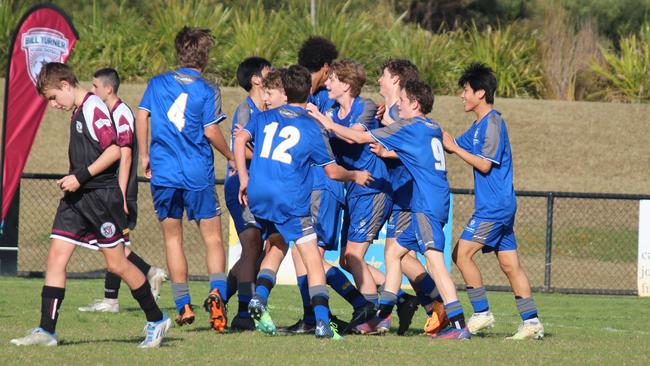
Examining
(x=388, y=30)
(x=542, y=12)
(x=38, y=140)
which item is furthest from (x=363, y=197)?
(x=542, y=12)

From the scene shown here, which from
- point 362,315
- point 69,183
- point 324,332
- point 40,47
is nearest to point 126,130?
point 69,183

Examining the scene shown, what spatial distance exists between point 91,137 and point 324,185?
215cm

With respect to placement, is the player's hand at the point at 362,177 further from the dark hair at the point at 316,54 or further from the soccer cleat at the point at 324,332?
the dark hair at the point at 316,54

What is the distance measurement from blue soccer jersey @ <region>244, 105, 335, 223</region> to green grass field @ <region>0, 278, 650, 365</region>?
1.00 metres

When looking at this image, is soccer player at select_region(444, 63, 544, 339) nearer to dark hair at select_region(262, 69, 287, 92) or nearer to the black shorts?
dark hair at select_region(262, 69, 287, 92)

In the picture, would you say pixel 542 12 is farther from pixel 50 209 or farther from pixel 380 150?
pixel 380 150

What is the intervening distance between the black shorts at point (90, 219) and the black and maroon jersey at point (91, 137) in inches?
3.6

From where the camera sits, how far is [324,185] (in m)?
9.13

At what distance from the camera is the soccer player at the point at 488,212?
30.3 ft

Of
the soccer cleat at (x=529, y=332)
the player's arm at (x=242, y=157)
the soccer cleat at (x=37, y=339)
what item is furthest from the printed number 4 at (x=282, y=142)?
the soccer cleat at (x=529, y=332)

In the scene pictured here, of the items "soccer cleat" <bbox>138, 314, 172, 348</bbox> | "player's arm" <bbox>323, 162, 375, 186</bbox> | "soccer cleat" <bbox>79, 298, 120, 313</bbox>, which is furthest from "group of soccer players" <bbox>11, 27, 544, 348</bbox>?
"soccer cleat" <bbox>79, 298, 120, 313</bbox>

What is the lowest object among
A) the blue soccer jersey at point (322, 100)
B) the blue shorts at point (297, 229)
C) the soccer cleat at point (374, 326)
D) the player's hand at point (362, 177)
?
the soccer cleat at point (374, 326)

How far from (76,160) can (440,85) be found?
60.7ft

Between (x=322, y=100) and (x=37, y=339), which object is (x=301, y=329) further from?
(x=37, y=339)
